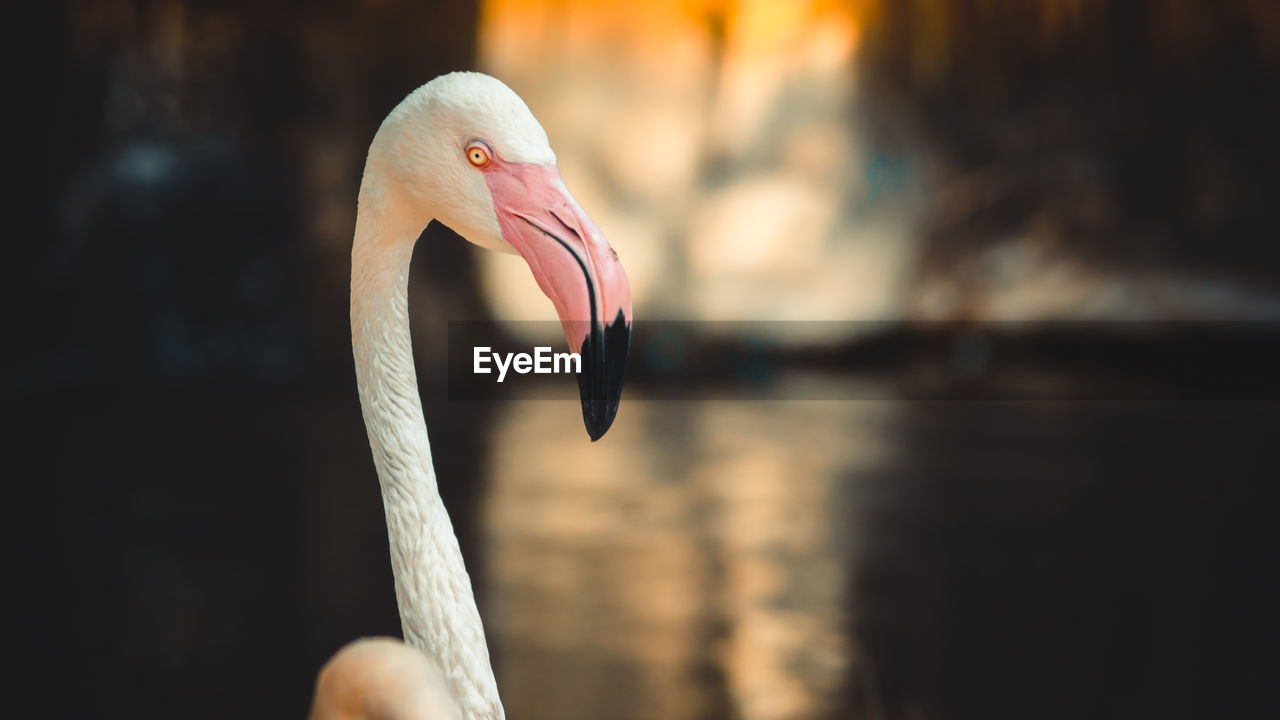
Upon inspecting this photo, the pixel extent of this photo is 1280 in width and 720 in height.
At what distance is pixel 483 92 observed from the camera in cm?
91

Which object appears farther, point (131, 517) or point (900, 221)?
point (900, 221)

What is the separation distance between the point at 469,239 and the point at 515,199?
83mm

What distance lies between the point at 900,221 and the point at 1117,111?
5.36ft

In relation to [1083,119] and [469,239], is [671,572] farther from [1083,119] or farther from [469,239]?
[1083,119]

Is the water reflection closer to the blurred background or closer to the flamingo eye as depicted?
the blurred background

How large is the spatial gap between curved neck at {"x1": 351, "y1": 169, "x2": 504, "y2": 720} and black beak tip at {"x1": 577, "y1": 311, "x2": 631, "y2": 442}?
0.74ft

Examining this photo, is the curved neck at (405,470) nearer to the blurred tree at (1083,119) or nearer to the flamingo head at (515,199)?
the flamingo head at (515,199)

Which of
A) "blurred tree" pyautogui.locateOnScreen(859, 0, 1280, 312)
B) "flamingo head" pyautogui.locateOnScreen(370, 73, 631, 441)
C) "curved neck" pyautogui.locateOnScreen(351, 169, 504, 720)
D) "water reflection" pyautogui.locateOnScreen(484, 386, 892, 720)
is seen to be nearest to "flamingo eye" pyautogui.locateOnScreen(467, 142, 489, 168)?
"flamingo head" pyautogui.locateOnScreen(370, 73, 631, 441)

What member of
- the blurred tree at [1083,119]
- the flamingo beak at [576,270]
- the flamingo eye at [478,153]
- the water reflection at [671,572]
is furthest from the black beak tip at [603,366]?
the blurred tree at [1083,119]

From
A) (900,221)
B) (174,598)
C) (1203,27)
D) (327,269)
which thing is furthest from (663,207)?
(174,598)

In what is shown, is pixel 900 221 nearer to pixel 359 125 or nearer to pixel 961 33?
pixel 961 33

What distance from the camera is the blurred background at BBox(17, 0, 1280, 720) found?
91.2 inches

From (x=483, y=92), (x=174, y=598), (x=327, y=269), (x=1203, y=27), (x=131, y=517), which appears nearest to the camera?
(x=483, y=92)

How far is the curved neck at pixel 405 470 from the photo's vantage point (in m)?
0.97
